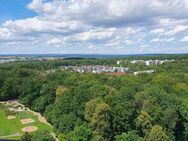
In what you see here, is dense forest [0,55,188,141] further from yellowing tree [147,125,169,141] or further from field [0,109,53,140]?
field [0,109,53,140]

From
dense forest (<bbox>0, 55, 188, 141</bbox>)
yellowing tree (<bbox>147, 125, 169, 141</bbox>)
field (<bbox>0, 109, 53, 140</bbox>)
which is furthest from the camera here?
field (<bbox>0, 109, 53, 140</bbox>)

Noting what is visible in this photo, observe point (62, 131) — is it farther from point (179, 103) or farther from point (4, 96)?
point (4, 96)

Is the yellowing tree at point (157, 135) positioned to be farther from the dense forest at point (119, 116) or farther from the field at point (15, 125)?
the field at point (15, 125)

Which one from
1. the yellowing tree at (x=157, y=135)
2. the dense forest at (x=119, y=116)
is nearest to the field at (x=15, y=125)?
the dense forest at (x=119, y=116)

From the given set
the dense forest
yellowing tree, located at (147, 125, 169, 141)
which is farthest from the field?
yellowing tree, located at (147, 125, 169, 141)

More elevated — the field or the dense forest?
the dense forest

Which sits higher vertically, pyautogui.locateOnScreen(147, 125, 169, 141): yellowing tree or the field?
pyautogui.locateOnScreen(147, 125, 169, 141): yellowing tree

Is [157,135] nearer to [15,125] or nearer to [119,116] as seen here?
[119,116]

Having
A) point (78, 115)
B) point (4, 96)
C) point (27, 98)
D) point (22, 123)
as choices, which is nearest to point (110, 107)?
point (78, 115)

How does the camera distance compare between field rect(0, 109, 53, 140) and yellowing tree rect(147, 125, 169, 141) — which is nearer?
yellowing tree rect(147, 125, 169, 141)

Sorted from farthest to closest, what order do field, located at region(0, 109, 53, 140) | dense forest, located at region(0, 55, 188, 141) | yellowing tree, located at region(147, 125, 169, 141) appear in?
field, located at region(0, 109, 53, 140)
dense forest, located at region(0, 55, 188, 141)
yellowing tree, located at region(147, 125, 169, 141)
